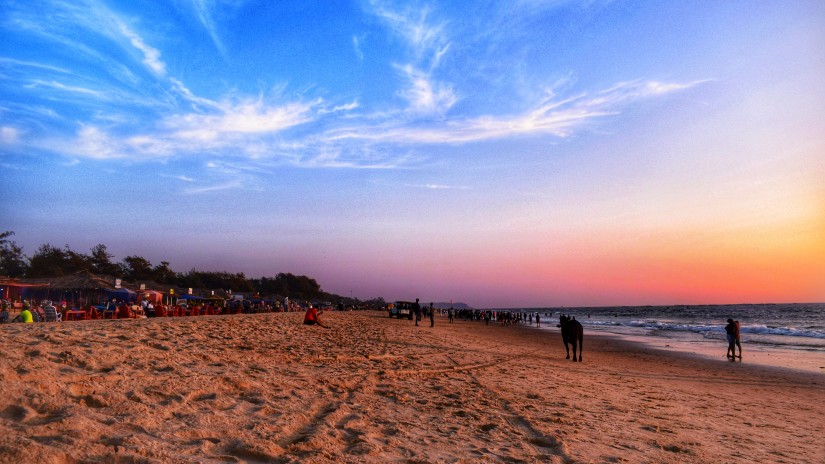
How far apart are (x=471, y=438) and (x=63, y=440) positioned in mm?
3626

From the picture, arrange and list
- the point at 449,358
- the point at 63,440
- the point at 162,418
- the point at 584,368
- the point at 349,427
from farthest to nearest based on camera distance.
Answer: the point at 584,368 < the point at 449,358 < the point at 349,427 < the point at 162,418 < the point at 63,440

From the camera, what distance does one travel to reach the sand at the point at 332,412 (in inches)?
154

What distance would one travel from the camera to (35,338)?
7.18m

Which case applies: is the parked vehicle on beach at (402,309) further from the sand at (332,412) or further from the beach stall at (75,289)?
the sand at (332,412)

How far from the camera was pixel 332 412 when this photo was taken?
5438 mm

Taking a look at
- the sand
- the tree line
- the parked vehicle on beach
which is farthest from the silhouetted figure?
the tree line

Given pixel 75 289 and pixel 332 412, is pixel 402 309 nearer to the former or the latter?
pixel 75 289

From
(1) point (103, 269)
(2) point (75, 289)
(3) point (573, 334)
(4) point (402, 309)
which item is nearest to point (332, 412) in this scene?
(3) point (573, 334)

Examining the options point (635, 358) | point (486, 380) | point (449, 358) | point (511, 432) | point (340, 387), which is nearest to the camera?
point (511, 432)

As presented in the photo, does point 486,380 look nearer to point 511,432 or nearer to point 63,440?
point 511,432

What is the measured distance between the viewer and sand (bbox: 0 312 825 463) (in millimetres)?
3914

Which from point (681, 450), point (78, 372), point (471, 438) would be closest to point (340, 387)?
point (471, 438)

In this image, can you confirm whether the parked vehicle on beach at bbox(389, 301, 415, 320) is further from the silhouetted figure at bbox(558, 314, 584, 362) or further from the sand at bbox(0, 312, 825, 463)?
the sand at bbox(0, 312, 825, 463)

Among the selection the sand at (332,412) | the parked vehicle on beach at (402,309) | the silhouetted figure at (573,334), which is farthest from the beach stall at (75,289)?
the silhouetted figure at (573,334)
